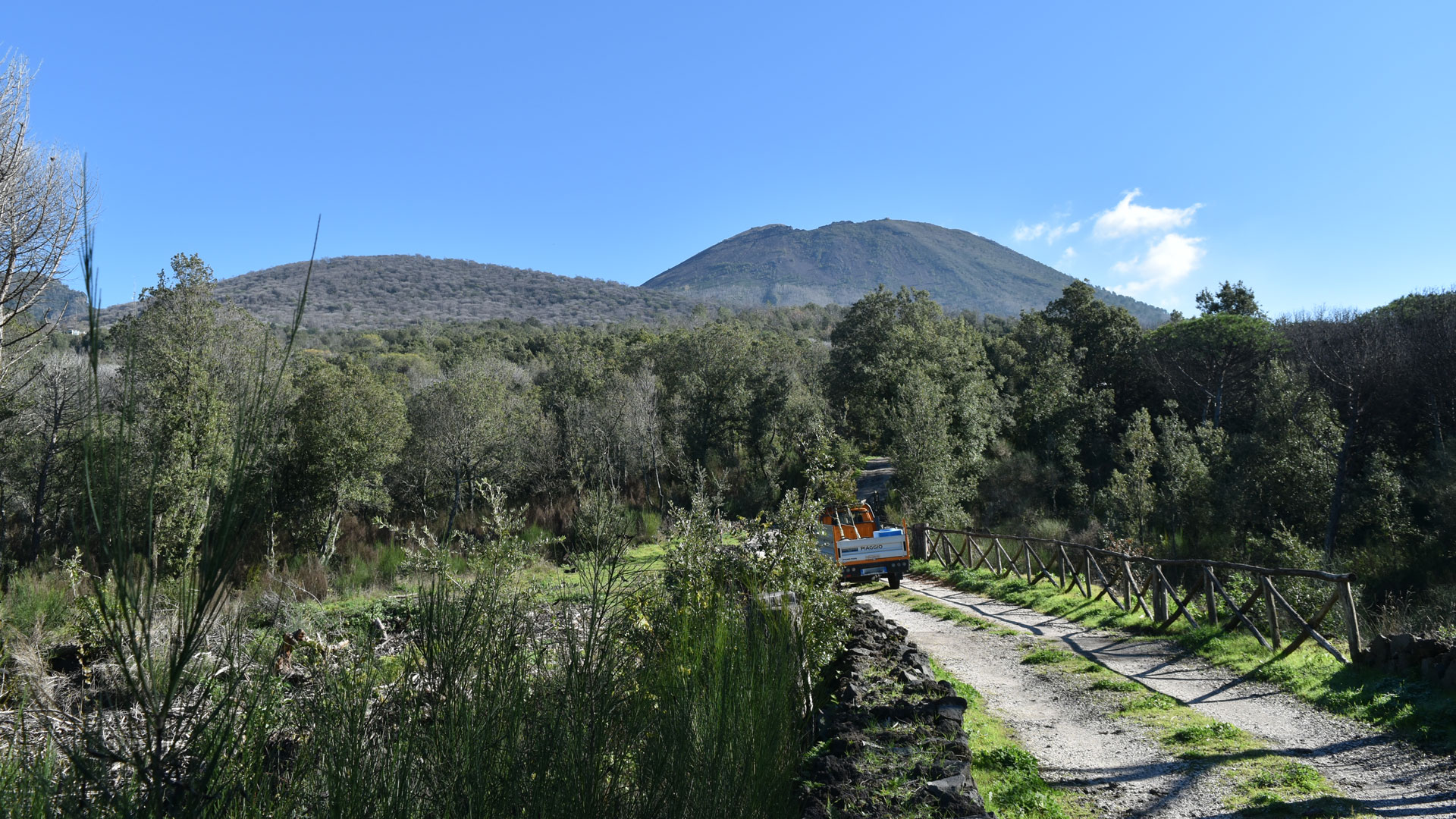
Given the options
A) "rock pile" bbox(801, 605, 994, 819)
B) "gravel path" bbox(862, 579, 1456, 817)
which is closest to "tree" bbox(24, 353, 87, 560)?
"rock pile" bbox(801, 605, 994, 819)

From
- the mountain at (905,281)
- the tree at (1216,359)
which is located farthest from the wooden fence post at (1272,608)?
the mountain at (905,281)

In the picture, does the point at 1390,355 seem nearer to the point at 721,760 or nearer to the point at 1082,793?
the point at 1082,793

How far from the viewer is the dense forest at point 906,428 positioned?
55.1 ft

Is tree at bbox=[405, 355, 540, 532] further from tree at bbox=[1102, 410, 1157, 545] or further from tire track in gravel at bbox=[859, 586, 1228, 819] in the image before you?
tree at bbox=[1102, 410, 1157, 545]

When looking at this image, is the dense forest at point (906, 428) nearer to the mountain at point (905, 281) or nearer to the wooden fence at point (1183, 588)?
the wooden fence at point (1183, 588)

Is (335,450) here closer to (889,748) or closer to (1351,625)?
(889,748)

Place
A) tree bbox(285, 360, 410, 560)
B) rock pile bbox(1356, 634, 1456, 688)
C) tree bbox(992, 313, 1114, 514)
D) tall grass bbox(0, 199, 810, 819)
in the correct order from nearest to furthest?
tall grass bbox(0, 199, 810, 819), rock pile bbox(1356, 634, 1456, 688), tree bbox(285, 360, 410, 560), tree bbox(992, 313, 1114, 514)

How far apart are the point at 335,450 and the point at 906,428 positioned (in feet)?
58.4

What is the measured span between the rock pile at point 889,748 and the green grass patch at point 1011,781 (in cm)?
34

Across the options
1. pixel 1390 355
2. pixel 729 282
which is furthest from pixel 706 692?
pixel 729 282

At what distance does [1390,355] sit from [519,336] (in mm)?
61377

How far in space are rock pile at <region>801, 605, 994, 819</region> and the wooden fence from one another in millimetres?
4027

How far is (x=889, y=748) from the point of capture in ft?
15.6

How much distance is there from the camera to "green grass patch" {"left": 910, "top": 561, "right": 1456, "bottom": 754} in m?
5.44
